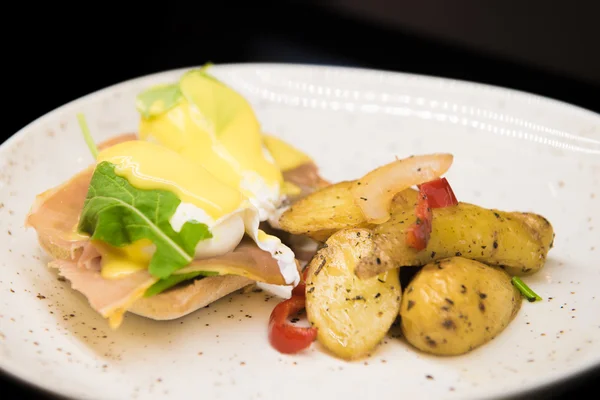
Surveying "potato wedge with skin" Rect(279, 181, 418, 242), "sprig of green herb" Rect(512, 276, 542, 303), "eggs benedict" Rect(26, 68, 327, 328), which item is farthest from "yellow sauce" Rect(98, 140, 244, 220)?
"sprig of green herb" Rect(512, 276, 542, 303)

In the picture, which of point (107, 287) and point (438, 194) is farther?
point (438, 194)

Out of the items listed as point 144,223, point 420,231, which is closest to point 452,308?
point 420,231

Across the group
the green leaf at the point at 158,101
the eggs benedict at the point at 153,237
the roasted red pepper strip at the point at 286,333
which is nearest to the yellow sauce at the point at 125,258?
the eggs benedict at the point at 153,237

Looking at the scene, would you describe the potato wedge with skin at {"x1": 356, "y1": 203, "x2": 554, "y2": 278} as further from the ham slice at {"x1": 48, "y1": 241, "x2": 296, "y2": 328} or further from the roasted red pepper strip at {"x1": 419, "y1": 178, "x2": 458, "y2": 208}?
the ham slice at {"x1": 48, "y1": 241, "x2": 296, "y2": 328}

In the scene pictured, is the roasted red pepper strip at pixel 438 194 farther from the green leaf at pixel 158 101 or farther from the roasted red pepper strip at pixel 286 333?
the green leaf at pixel 158 101

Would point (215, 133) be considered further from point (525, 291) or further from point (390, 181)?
point (525, 291)
